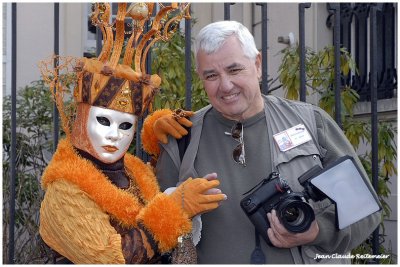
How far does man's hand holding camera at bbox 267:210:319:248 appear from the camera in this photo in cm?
218

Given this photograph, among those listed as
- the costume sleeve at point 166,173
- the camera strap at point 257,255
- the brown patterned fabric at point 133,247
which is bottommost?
the camera strap at point 257,255

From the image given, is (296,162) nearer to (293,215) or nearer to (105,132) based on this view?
(293,215)

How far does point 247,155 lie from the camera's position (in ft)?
7.81

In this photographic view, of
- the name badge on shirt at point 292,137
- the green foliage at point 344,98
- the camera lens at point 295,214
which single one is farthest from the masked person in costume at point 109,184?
the green foliage at point 344,98

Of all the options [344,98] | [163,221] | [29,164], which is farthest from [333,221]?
[29,164]

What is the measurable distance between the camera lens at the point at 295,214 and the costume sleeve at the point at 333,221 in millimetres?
81

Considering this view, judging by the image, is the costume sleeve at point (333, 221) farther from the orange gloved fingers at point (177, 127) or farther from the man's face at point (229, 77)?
the orange gloved fingers at point (177, 127)

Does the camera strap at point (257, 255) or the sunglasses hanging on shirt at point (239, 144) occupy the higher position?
the sunglasses hanging on shirt at point (239, 144)

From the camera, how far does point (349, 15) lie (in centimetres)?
515

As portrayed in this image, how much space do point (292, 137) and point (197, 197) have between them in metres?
0.45

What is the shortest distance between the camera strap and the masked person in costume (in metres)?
0.24

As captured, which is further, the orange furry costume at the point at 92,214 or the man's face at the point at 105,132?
the man's face at the point at 105,132

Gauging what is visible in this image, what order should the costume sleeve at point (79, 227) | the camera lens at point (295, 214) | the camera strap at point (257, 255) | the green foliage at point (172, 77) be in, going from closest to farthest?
the costume sleeve at point (79, 227)
the camera lens at point (295, 214)
the camera strap at point (257, 255)
the green foliage at point (172, 77)

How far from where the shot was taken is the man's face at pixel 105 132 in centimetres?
221
